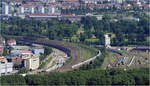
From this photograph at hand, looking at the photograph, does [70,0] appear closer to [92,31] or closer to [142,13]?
[142,13]

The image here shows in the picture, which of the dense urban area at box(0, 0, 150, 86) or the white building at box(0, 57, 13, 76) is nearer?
the dense urban area at box(0, 0, 150, 86)

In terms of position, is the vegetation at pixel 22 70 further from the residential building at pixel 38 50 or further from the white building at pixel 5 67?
the residential building at pixel 38 50

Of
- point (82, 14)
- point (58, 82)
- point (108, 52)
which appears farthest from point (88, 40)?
point (58, 82)

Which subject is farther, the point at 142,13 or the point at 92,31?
the point at 142,13

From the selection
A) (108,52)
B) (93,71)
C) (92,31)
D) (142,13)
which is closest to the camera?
(93,71)

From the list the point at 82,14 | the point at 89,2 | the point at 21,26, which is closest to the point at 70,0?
the point at 89,2

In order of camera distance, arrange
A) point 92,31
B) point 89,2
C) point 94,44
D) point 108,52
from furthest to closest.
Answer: point 89,2 < point 92,31 < point 94,44 < point 108,52

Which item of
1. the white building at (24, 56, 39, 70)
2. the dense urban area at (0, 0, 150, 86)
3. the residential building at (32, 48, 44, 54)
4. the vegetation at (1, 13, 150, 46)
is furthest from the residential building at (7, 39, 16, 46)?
the white building at (24, 56, 39, 70)

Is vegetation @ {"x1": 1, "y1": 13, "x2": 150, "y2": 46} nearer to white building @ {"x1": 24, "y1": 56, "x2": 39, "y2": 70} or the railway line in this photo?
the railway line
